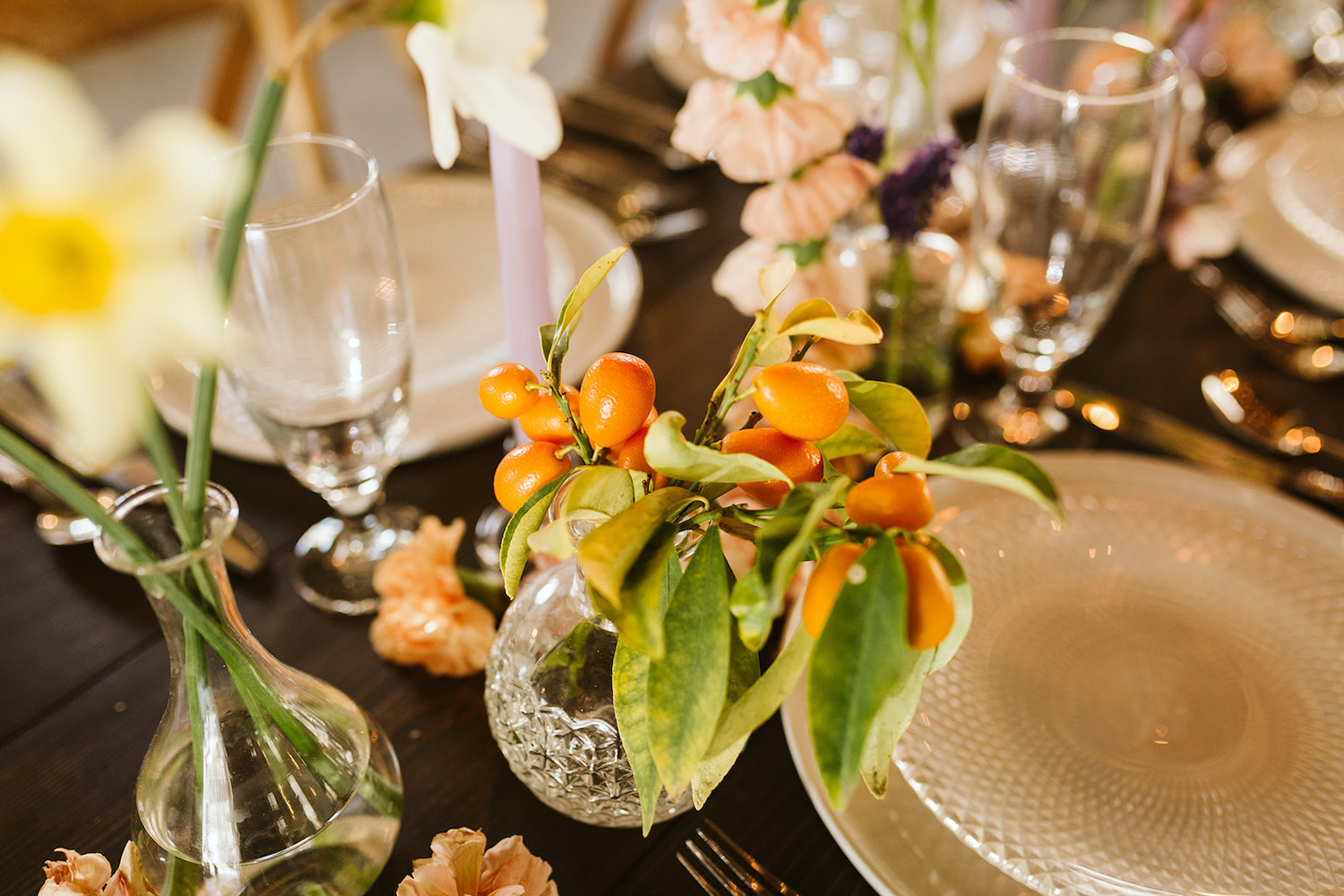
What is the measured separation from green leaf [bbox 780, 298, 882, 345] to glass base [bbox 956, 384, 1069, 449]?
41 centimetres

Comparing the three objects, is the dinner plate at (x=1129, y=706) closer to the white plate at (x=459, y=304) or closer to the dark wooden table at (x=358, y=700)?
the dark wooden table at (x=358, y=700)

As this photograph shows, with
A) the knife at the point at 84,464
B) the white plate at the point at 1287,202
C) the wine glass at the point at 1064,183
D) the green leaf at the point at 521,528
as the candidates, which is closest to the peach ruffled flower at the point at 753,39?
the wine glass at the point at 1064,183

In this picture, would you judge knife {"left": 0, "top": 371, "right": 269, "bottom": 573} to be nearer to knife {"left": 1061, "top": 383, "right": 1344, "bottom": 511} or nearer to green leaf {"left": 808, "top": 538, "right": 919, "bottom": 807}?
green leaf {"left": 808, "top": 538, "right": 919, "bottom": 807}

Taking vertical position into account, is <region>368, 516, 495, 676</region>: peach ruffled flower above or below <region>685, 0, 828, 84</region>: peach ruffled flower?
below

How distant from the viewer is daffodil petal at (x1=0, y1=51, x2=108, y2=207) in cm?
19

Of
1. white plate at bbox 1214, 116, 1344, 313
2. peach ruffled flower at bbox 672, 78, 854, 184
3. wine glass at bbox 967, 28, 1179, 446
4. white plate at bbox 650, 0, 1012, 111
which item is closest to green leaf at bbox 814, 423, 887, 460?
peach ruffled flower at bbox 672, 78, 854, 184

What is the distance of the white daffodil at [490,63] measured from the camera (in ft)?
0.83

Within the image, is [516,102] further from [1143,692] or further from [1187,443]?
[1187,443]

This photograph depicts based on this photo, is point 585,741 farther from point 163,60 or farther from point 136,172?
point 163,60

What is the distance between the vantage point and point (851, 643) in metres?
0.28

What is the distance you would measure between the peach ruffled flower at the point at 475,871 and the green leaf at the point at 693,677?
12cm

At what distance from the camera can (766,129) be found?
0.55 metres

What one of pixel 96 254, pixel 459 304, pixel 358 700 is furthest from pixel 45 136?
pixel 459 304

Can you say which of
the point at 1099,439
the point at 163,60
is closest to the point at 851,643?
the point at 1099,439
